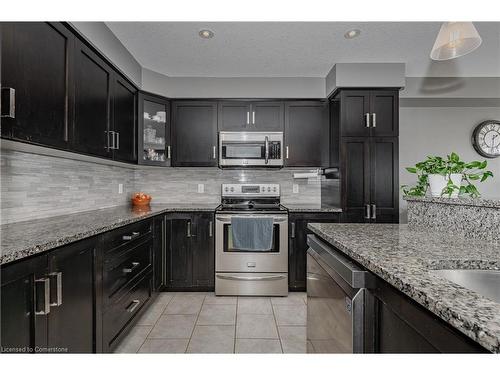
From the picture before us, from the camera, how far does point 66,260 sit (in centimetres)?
138

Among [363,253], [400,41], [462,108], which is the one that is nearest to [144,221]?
[363,253]

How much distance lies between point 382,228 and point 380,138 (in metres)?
1.88

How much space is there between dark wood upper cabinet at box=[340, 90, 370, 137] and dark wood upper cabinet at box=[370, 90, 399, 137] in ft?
0.29

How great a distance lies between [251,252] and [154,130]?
1.80 metres

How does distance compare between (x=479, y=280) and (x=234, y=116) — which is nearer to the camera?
(x=479, y=280)

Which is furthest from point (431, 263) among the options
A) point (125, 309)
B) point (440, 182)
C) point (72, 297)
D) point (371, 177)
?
point (371, 177)

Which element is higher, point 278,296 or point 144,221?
point 144,221

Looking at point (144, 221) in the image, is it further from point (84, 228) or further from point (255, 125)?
point (255, 125)

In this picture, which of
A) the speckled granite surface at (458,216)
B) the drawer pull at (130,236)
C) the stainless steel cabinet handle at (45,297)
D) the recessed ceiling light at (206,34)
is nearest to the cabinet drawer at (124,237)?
the drawer pull at (130,236)

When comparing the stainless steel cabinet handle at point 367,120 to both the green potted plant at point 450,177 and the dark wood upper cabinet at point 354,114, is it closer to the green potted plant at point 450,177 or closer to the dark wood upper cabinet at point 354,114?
the dark wood upper cabinet at point 354,114

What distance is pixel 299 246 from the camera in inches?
122

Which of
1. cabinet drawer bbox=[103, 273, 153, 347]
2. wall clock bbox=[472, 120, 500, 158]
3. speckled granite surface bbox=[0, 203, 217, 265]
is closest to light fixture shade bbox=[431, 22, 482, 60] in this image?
speckled granite surface bbox=[0, 203, 217, 265]

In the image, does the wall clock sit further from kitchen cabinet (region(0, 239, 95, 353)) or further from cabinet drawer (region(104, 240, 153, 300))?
kitchen cabinet (region(0, 239, 95, 353))

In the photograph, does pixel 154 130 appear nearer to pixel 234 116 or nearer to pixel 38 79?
pixel 234 116
